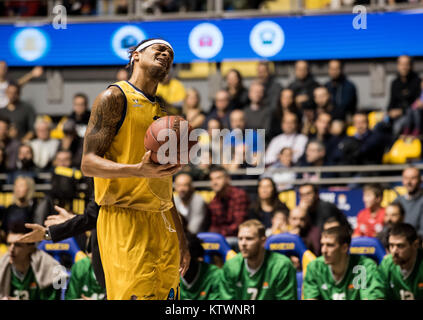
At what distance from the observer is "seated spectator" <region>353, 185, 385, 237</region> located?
8938mm

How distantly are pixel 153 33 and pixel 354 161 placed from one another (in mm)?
4750

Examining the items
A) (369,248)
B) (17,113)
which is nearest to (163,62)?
(369,248)

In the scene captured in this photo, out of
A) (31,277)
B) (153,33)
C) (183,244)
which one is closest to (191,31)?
(153,33)

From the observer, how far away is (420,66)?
13258 mm

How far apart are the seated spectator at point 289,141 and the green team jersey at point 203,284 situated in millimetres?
3354

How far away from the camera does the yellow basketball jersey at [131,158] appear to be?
4.40 m

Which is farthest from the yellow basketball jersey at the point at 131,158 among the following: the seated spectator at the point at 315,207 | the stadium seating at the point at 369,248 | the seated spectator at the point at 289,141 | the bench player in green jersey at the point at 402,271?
the seated spectator at the point at 289,141

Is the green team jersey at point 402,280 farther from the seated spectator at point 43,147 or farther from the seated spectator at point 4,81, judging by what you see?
the seated spectator at point 4,81

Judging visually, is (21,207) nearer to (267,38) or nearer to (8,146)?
(8,146)

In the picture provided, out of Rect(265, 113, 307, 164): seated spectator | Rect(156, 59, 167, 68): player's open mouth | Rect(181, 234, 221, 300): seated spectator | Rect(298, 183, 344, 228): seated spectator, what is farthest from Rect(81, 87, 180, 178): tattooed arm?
Rect(265, 113, 307, 164): seated spectator

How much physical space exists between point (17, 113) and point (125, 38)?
2.46 m

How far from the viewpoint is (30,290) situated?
7.81 metres

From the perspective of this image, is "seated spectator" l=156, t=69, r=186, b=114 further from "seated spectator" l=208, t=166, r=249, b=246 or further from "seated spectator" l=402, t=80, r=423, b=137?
"seated spectator" l=402, t=80, r=423, b=137
